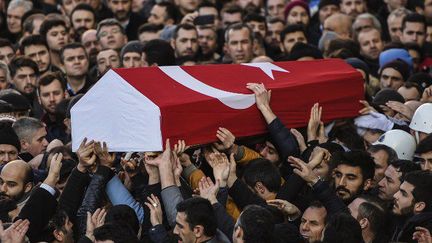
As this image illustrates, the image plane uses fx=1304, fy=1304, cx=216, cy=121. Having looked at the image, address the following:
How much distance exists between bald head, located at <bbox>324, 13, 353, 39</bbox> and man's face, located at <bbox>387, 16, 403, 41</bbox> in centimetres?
49

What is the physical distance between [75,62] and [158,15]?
281cm

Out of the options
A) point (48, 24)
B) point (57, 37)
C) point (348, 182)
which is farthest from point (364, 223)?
point (48, 24)

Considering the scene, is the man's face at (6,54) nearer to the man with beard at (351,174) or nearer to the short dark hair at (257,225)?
the man with beard at (351,174)

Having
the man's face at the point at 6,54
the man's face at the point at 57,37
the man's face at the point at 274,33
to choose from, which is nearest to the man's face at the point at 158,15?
the man's face at the point at 274,33

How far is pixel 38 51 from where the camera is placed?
14.7 meters

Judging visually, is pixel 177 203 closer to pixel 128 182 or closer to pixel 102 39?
pixel 128 182

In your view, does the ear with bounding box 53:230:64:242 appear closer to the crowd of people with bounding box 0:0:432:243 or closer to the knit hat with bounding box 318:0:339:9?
the crowd of people with bounding box 0:0:432:243

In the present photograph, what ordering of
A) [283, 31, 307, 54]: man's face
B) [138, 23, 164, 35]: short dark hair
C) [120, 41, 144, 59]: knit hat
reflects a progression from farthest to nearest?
[138, 23, 164, 35]: short dark hair, [283, 31, 307, 54]: man's face, [120, 41, 144, 59]: knit hat

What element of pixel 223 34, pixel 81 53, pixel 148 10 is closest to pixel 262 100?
pixel 81 53

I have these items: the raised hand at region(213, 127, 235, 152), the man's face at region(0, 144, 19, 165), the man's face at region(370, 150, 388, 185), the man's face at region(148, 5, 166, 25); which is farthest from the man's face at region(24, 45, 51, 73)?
the man's face at region(370, 150, 388, 185)

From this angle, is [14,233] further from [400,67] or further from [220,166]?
[400,67]

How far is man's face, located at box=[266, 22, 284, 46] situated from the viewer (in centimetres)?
1591

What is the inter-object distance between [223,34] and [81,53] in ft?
8.34

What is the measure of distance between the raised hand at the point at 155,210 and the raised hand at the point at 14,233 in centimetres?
88
